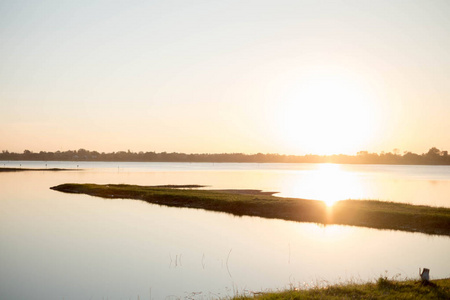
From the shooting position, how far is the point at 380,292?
17.8 m

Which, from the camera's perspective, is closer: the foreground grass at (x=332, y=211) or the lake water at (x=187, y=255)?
the lake water at (x=187, y=255)

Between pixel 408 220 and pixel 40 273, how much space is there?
36.5m

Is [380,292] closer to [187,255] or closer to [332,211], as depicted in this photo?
[187,255]

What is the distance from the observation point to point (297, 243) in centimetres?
3644

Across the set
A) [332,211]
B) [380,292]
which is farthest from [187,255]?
[332,211]

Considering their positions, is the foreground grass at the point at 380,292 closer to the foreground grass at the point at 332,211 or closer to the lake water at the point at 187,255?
the lake water at the point at 187,255

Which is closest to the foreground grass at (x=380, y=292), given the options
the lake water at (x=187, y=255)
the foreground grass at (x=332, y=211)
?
the lake water at (x=187, y=255)

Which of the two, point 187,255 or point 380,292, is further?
point 187,255

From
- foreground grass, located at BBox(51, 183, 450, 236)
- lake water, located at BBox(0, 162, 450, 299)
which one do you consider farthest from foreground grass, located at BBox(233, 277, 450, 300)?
foreground grass, located at BBox(51, 183, 450, 236)

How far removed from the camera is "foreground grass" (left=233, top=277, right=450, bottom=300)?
56.5 ft

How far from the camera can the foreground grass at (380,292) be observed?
17.2 m

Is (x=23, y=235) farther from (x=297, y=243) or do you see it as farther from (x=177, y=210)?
(x=297, y=243)

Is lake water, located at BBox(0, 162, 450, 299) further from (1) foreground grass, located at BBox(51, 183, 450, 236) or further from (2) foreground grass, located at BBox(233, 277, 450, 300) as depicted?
(2) foreground grass, located at BBox(233, 277, 450, 300)

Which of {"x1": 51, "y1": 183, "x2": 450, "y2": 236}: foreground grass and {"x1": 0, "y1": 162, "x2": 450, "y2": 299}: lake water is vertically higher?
{"x1": 51, "y1": 183, "x2": 450, "y2": 236}: foreground grass
